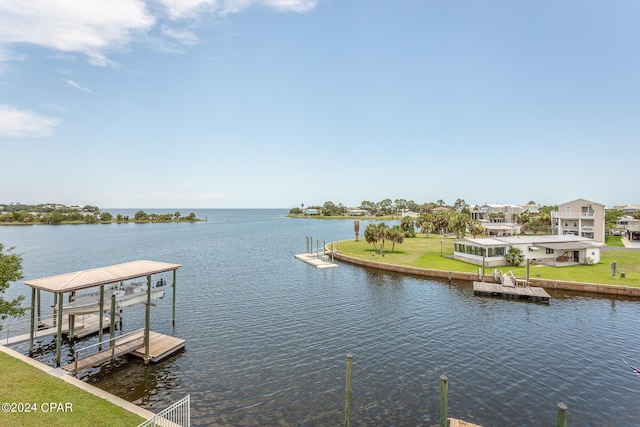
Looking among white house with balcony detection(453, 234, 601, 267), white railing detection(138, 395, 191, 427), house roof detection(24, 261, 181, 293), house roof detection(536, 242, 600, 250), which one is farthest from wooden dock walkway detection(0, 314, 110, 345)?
house roof detection(536, 242, 600, 250)

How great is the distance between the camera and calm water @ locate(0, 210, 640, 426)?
13.8 m

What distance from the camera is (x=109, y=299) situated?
21672mm

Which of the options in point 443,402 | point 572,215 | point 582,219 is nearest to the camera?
point 443,402

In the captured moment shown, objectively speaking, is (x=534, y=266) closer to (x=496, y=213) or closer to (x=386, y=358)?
(x=386, y=358)

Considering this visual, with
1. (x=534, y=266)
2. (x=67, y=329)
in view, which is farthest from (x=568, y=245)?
(x=67, y=329)

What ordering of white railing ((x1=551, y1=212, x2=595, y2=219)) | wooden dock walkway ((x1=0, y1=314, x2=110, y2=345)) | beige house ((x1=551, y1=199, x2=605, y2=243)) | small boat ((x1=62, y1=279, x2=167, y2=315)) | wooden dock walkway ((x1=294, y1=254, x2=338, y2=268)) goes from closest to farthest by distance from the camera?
wooden dock walkway ((x1=0, y1=314, x2=110, y2=345)) < small boat ((x1=62, y1=279, x2=167, y2=315)) < wooden dock walkway ((x1=294, y1=254, x2=338, y2=268)) < beige house ((x1=551, y1=199, x2=605, y2=243)) < white railing ((x1=551, y1=212, x2=595, y2=219))

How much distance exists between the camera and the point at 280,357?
18.6 meters

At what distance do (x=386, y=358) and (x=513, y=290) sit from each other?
20.3 m

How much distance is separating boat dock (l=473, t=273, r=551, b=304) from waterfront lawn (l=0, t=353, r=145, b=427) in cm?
3153

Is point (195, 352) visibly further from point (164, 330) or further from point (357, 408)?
point (357, 408)

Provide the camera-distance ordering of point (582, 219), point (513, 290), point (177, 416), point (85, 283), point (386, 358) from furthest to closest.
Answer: point (582, 219) < point (513, 290) < point (386, 358) < point (85, 283) < point (177, 416)

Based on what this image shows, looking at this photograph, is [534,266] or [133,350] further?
[534,266]

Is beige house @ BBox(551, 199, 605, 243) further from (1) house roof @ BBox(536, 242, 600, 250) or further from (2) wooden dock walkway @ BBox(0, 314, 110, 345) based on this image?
(2) wooden dock walkway @ BBox(0, 314, 110, 345)

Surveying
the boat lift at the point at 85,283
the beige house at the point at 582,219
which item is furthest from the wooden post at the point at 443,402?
the beige house at the point at 582,219
